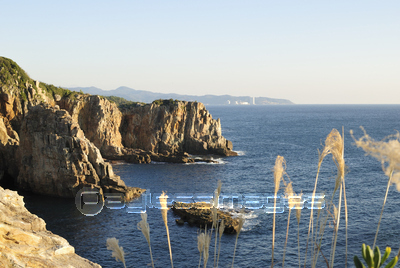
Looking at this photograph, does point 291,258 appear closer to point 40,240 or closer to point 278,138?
point 40,240

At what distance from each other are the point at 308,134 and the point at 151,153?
72.8 m

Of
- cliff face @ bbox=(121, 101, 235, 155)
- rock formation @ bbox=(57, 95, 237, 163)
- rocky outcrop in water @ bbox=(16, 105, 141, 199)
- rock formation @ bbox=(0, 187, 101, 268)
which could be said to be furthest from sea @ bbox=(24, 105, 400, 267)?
cliff face @ bbox=(121, 101, 235, 155)

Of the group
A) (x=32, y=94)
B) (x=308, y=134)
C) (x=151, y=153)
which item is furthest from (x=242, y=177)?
(x=308, y=134)

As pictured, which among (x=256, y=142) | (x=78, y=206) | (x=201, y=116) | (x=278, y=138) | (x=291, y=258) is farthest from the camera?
(x=278, y=138)

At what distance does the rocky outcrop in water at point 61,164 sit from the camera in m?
57.2

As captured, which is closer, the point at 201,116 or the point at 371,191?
the point at 371,191

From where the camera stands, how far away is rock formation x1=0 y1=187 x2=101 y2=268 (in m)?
16.2

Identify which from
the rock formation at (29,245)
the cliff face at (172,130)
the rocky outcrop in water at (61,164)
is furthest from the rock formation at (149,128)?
the rock formation at (29,245)

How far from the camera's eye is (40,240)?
59.6ft

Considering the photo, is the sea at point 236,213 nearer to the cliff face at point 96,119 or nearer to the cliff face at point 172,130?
the cliff face at point 172,130

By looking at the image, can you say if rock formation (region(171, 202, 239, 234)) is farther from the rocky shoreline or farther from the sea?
the rocky shoreline

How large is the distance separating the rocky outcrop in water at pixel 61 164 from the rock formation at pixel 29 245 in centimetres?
3672

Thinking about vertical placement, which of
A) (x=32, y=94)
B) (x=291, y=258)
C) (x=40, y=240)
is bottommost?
(x=291, y=258)

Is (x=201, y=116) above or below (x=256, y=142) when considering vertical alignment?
above
